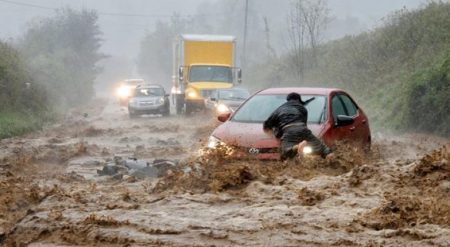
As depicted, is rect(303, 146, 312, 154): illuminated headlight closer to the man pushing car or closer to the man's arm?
the man pushing car

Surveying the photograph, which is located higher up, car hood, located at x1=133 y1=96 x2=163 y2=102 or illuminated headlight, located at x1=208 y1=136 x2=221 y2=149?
illuminated headlight, located at x1=208 y1=136 x2=221 y2=149

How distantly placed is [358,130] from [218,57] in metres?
19.0

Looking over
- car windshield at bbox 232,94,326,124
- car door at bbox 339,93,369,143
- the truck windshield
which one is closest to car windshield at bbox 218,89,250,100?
the truck windshield

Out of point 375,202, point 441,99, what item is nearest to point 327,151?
point 375,202

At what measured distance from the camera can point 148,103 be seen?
30.8 m

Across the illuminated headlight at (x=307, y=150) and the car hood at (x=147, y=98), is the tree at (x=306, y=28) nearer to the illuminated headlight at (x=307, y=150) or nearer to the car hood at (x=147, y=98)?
the car hood at (x=147, y=98)

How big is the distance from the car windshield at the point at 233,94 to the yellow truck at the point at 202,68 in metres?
2.96

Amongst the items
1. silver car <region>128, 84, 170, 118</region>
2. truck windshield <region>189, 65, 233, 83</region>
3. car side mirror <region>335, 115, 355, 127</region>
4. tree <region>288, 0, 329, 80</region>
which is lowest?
silver car <region>128, 84, 170, 118</region>

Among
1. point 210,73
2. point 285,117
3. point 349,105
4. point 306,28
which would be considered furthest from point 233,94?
point 306,28

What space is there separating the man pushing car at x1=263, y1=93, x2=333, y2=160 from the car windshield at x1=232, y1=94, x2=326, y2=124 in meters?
0.71

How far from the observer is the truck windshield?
28891 mm

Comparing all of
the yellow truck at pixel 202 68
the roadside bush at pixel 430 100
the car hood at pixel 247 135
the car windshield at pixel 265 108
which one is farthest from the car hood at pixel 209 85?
the car hood at pixel 247 135

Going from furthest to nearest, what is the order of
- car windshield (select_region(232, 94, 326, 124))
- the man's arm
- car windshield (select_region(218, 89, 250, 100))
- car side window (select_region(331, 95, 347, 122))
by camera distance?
car windshield (select_region(218, 89, 250, 100))
car side window (select_region(331, 95, 347, 122))
car windshield (select_region(232, 94, 326, 124))
the man's arm

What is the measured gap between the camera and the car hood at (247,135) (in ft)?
30.1
